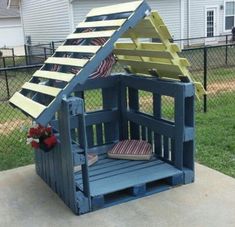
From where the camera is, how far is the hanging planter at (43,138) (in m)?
3.82

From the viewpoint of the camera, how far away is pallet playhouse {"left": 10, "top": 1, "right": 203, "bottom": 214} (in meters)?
3.49

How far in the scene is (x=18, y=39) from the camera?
35.9m

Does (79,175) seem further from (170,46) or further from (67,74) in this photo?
(170,46)

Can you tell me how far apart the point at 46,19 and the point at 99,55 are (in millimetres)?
18329

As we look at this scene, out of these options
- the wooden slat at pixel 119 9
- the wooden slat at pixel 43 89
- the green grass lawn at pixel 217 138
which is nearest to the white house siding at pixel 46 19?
the green grass lawn at pixel 217 138

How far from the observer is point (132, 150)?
4.61m

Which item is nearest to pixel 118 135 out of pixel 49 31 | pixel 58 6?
pixel 58 6

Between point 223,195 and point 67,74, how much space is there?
1848 mm

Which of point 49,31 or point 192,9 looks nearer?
point 49,31

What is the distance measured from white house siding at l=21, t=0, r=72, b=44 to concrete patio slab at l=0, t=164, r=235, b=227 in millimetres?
14846

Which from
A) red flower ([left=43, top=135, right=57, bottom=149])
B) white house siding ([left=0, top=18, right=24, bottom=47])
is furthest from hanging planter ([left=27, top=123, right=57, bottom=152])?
white house siding ([left=0, top=18, right=24, bottom=47])

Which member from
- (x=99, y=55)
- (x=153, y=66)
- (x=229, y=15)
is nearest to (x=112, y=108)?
(x=153, y=66)

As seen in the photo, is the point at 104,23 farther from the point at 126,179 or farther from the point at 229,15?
the point at 229,15

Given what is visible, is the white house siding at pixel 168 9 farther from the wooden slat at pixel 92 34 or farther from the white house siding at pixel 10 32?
the white house siding at pixel 10 32
